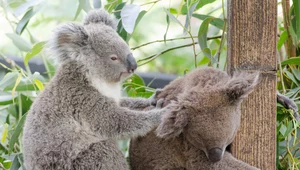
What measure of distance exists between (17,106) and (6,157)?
0.41m

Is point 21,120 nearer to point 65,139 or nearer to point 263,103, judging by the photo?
point 65,139

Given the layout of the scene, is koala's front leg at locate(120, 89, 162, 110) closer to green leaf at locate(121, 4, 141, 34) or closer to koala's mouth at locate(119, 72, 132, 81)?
koala's mouth at locate(119, 72, 132, 81)

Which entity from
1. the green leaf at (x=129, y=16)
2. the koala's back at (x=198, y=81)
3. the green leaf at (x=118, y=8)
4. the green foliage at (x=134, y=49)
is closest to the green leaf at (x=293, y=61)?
the green foliage at (x=134, y=49)

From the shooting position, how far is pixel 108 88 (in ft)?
10.2

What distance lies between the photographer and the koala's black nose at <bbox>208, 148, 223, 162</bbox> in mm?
2426

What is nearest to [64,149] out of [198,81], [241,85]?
[198,81]

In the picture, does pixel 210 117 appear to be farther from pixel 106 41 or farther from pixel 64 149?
pixel 106 41

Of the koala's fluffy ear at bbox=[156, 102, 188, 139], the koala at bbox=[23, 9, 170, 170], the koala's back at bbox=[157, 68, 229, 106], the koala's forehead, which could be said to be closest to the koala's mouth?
the koala at bbox=[23, 9, 170, 170]

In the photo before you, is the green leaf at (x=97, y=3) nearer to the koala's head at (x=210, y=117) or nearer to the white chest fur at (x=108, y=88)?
the white chest fur at (x=108, y=88)

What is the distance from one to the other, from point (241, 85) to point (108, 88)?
982mm

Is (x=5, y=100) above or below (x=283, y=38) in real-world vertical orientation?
below

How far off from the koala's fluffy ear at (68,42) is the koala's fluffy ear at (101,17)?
18cm

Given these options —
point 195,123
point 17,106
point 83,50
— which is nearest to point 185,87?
point 195,123

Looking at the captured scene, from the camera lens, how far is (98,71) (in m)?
3.08
